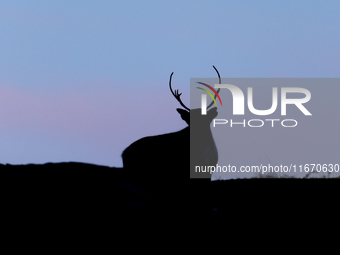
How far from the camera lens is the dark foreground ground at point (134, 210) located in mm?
6777

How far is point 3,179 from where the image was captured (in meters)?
8.10

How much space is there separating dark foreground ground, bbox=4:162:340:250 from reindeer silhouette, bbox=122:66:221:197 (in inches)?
43.0

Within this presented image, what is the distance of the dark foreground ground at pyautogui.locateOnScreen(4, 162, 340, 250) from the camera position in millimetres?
6777

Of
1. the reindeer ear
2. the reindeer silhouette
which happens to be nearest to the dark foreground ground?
the reindeer silhouette

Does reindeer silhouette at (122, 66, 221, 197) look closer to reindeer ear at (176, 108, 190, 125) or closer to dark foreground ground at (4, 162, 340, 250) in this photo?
reindeer ear at (176, 108, 190, 125)

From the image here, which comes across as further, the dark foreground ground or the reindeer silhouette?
the reindeer silhouette

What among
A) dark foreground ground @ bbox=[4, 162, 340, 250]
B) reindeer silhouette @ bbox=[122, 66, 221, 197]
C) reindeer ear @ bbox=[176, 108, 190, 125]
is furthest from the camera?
reindeer ear @ bbox=[176, 108, 190, 125]

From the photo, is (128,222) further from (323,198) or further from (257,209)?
(323,198)

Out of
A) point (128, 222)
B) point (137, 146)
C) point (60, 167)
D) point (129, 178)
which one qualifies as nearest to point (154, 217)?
point (128, 222)

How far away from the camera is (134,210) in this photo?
24.5 ft

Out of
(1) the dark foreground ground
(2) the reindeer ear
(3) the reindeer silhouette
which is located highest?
(2) the reindeer ear

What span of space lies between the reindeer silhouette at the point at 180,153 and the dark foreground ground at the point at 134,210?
1092 mm

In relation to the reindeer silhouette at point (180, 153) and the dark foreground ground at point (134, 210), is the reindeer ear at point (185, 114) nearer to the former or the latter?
the reindeer silhouette at point (180, 153)

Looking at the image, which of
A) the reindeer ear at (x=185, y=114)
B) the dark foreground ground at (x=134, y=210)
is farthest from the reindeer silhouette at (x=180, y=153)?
the dark foreground ground at (x=134, y=210)
